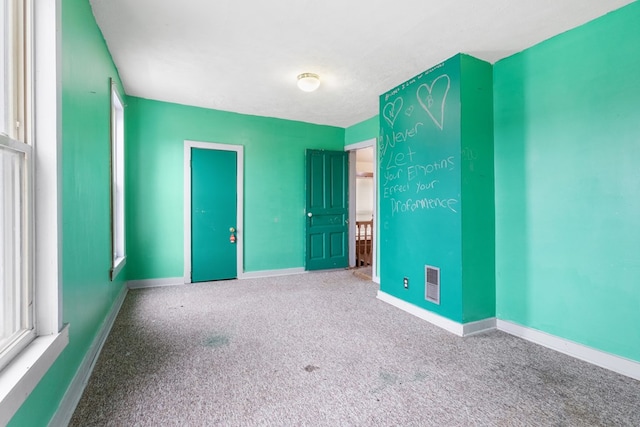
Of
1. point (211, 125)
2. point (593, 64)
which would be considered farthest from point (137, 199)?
point (593, 64)

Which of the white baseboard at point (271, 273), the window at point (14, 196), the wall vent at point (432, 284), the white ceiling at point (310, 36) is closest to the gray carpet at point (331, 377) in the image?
the wall vent at point (432, 284)

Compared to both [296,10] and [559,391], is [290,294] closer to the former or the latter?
[559,391]

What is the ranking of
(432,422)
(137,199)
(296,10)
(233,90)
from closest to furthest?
(432,422), (296,10), (233,90), (137,199)

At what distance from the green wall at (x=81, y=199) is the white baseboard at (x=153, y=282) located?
1376mm

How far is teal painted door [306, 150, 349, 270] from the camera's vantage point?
15.5ft

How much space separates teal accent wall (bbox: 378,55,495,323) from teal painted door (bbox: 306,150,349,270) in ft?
6.29

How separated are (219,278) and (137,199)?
5.04 feet

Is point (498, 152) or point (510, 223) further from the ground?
point (498, 152)

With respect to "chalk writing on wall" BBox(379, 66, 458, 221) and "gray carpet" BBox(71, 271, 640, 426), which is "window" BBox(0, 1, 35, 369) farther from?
"chalk writing on wall" BBox(379, 66, 458, 221)

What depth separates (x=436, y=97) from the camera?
2725 mm

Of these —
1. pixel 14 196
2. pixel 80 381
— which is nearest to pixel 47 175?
pixel 14 196

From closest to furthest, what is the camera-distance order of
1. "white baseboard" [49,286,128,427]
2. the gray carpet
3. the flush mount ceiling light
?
"white baseboard" [49,286,128,427] < the gray carpet < the flush mount ceiling light

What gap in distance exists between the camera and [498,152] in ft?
8.78

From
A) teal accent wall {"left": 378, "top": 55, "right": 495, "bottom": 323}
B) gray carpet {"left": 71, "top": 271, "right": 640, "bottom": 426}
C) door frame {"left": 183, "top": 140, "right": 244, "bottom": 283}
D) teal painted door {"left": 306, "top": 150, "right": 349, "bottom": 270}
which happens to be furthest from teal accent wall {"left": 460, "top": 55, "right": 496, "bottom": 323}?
door frame {"left": 183, "top": 140, "right": 244, "bottom": 283}
